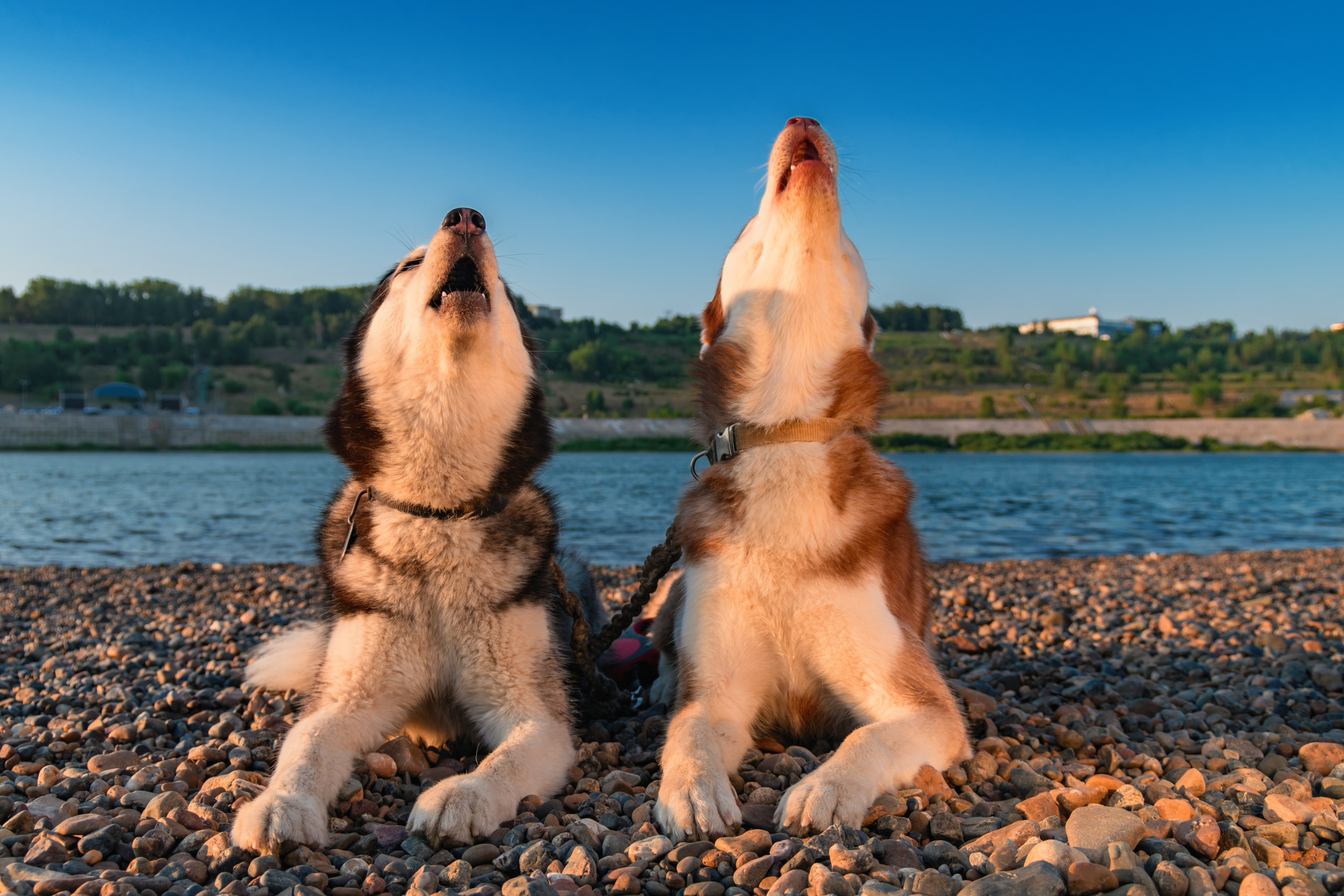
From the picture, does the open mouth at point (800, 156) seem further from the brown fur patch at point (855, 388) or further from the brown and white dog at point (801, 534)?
the brown fur patch at point (855, 388)

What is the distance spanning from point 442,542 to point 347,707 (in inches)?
28.8

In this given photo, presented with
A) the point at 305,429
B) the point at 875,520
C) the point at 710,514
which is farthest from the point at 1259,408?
the point at 710,514

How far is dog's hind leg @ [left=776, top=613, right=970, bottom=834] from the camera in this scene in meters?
2.53

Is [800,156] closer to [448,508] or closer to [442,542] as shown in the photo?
[448,508]

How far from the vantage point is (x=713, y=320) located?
3.77m

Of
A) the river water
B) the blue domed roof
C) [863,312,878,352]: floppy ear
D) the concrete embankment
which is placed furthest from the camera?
the blue domed roof

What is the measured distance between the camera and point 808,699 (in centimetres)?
332

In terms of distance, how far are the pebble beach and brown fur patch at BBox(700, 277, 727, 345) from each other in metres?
1.89

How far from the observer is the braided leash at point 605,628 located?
3.69 metres

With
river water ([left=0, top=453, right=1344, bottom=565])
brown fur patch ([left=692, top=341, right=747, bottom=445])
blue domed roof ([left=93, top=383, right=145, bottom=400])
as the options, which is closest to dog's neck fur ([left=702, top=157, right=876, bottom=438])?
brown fur patch ([left=692, top=341, right=747, bottom=445])

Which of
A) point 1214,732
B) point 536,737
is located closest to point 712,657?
point 536,737

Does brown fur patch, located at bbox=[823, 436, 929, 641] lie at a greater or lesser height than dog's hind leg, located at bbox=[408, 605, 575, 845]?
greater

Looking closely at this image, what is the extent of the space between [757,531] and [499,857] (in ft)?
4.90

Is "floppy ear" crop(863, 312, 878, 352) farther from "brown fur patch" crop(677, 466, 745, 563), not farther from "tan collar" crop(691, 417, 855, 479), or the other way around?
"brown fur patch" crop(677, 466, 745, 563)
